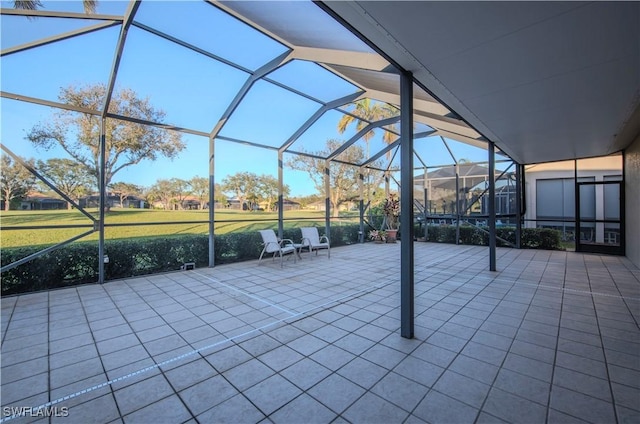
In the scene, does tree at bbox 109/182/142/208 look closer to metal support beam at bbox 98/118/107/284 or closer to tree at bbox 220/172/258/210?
metal support beam at bbox 98/118/107/284

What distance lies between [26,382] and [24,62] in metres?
3.94

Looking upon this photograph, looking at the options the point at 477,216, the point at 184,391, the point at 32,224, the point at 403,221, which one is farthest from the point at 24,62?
the point at 477,216

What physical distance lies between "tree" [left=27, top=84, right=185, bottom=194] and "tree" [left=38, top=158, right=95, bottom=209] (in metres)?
0.12

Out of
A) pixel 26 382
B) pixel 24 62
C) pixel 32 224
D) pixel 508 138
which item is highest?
pixel 24 62

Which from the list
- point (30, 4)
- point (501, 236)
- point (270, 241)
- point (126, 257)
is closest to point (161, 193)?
point (126, 257)

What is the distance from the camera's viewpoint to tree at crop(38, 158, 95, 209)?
4.22m

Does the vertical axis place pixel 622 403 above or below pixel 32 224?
below

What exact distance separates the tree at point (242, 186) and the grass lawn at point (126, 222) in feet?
1.35

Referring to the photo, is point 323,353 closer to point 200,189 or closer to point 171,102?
point 171,102

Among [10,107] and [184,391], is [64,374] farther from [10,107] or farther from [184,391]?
[10,107]

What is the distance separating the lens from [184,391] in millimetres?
1826

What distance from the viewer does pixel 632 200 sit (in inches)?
235

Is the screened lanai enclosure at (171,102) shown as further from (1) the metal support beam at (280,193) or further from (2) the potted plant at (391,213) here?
(2) the potted plant at (391,213)

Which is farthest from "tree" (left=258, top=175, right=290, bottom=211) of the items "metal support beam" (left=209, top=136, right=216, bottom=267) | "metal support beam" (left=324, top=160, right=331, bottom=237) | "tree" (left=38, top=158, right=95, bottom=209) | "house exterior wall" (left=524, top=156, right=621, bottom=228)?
"house exterior wall" (left=524, top=156, right=621, bottom=228)
